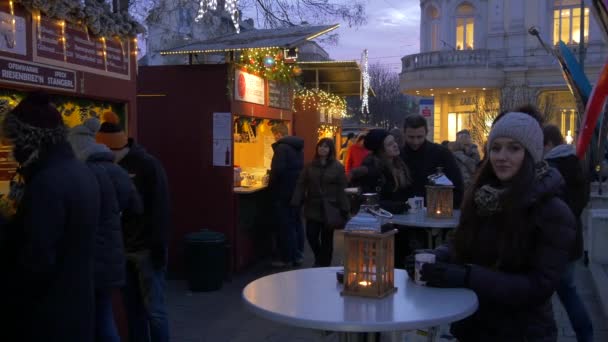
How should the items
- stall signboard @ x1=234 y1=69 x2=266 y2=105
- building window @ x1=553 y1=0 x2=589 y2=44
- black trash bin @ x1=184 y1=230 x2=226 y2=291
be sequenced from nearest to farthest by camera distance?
black trash bin @ x1=184 y1=230 x2=226 y2=291, stall signboard @ x1=234 y1=69 x2=266 y2=105, building window @ x1=553 y1=0 x2=589 y2=44

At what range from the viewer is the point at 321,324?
2.23 m

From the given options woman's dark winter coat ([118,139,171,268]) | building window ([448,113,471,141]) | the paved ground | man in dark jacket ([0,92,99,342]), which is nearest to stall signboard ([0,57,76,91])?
woman's dark winter coat ([118,139,171,268])

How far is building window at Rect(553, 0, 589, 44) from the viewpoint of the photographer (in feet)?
87.0

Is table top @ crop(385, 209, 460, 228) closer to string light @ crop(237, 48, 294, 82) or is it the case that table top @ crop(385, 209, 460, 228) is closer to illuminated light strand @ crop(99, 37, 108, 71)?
illuminated light strand @ crop(99, 37, 108, 71)

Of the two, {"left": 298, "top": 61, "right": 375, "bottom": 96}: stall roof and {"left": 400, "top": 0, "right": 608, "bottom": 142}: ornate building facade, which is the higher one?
{"left": 400, "top": 0, "right": 608, "bottom": 142}: ornate building facade

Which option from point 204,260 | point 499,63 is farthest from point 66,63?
point 499,63

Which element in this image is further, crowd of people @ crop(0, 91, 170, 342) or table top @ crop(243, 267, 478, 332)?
crowd of people @ crop(0, 91, 170, 342)

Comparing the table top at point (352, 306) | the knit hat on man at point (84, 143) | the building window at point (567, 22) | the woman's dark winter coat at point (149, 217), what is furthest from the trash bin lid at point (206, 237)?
the building window at point (567, 22)

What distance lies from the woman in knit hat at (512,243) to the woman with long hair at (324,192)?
5.01m

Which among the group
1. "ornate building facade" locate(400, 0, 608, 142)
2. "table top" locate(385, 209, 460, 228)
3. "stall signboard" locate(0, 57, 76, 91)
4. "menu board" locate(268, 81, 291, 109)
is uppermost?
"ornate building facade" locate(400, 0, 608, 142)

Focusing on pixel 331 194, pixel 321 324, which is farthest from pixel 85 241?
pixel 331 194

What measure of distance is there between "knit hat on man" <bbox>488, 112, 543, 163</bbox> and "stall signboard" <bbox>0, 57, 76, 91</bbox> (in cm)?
339

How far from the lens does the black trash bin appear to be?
23.3 feet

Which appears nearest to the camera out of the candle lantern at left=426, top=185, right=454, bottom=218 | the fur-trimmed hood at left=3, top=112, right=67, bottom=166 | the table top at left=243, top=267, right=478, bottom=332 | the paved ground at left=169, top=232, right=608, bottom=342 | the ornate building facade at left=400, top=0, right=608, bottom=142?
the table top at left=243, top=267, right=478, bottom=332
